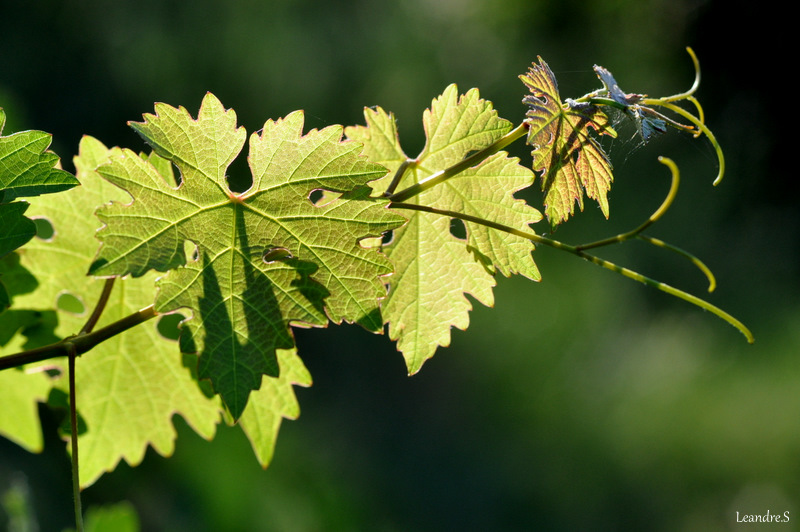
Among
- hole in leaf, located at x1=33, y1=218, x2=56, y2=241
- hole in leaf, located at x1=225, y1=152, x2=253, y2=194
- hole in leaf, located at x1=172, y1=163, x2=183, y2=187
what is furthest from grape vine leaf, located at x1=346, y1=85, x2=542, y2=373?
hole in leaf, located at x1=225, y1=152, x2=253, y2=194

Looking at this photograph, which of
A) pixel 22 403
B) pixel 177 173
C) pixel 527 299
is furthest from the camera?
pixel 527 299

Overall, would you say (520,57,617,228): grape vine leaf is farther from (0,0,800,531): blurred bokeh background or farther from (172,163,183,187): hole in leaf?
(0,0,800,531): blurred bokeh background

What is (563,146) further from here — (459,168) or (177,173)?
(177,173)

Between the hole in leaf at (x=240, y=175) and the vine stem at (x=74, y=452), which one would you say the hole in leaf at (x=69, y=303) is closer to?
the vine stem at (x=74, y=452)

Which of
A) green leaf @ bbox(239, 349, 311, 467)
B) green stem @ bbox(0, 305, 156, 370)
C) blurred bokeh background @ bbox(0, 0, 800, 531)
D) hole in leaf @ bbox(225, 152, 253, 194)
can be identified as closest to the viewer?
green stem @ bbox(0, 305, 156, 370)

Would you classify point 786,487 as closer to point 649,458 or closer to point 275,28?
point 649,458

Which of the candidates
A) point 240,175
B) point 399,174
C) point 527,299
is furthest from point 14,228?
point 527,299
